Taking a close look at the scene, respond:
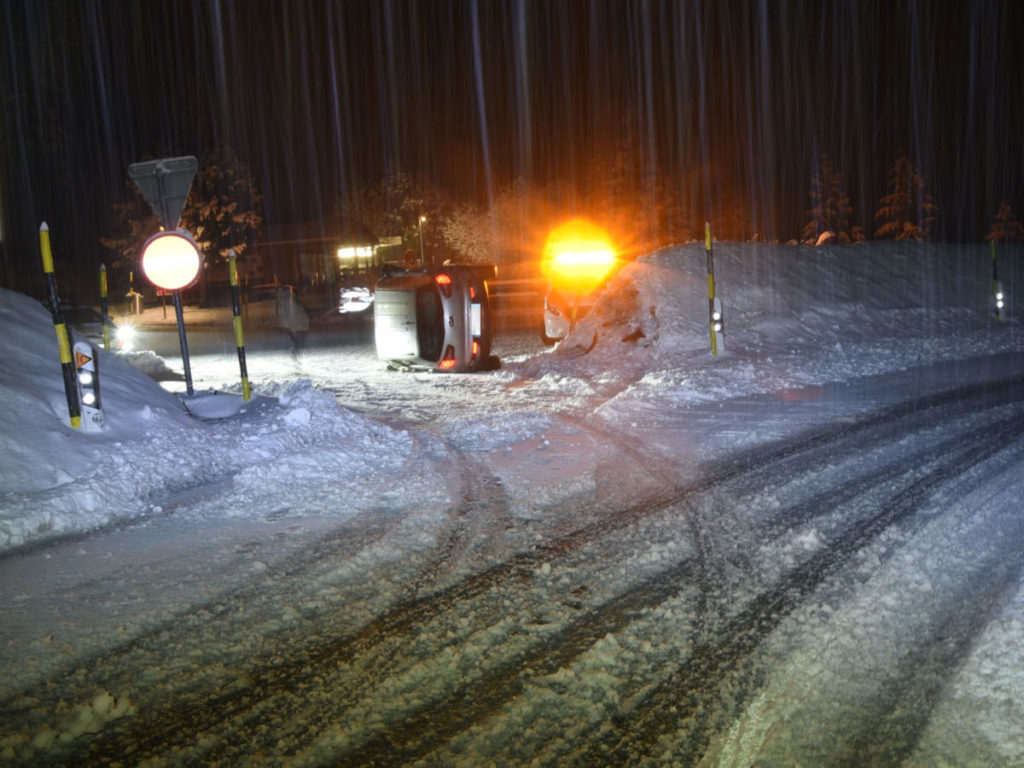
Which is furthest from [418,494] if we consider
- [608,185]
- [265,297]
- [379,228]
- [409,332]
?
[379,228]

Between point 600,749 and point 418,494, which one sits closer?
point 600,749

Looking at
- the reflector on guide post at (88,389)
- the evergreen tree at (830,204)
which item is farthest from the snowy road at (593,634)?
the evergreen tree at (830,204)

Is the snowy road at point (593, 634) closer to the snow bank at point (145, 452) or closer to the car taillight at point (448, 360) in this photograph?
the snow bank at point (145, 452)

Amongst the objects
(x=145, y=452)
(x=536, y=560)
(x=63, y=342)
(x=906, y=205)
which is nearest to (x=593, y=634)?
(x=536, y=560)

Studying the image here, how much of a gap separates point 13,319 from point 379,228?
3059 inches

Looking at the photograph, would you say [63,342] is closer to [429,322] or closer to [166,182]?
[166,182]

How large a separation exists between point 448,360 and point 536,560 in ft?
30.8

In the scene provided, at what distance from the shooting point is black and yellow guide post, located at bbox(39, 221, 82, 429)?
23.2ft

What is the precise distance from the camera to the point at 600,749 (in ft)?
9.93

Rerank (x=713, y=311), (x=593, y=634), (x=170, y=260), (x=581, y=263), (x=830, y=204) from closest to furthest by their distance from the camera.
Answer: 1. (x=593, y=634)
2. (x=170, y=260)
3. (x=713, y=311)
4. (x=581, y=263)
5. (x=830, y=204)

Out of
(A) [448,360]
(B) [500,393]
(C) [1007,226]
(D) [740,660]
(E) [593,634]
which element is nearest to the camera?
(D) [740,660]

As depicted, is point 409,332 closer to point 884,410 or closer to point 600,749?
point 884,410

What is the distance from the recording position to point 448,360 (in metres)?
14.2

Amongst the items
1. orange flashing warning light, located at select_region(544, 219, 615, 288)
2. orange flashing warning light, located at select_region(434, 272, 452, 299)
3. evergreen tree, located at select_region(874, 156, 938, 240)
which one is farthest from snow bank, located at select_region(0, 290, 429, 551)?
evergreen tree, located at select_region(874, 156, 938, 240)
